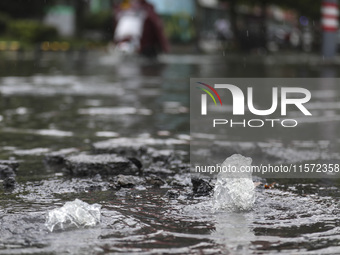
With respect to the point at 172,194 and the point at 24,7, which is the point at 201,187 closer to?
the point at 172,194

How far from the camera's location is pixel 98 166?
Answer: 15.8ft

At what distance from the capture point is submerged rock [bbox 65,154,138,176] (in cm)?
479

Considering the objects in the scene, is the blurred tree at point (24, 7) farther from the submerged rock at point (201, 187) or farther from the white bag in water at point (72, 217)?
the white bag in water at point (72, 217)

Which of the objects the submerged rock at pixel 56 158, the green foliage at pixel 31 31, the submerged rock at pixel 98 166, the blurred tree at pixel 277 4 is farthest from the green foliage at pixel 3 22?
the submerged rock at pixel 98 166

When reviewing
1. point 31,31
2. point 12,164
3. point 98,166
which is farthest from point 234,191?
point 31,31

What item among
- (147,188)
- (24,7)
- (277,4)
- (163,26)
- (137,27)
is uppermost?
(277,4)

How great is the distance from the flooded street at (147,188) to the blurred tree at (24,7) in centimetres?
3183

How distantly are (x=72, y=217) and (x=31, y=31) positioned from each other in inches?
1348

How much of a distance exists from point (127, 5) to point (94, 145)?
14859 millimetres

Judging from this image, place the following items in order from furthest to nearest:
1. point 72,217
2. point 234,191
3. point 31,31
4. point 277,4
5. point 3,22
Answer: point 277,4
point 3,22
point 31,31
point 234,191
point 72,217

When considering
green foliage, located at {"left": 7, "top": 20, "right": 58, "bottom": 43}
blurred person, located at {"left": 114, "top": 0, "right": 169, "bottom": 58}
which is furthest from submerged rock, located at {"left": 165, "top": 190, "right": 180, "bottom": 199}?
Answer: green foliage, located at {"left": 7, "top": 20, "right": 58, "bottom": 43}

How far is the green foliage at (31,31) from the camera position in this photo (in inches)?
1438

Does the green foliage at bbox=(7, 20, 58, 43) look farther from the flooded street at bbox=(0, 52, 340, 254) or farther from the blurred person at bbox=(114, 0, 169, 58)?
the flooded street at bbox=(0, 52, 340, 254)

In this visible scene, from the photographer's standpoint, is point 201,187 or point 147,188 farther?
point 147,188
